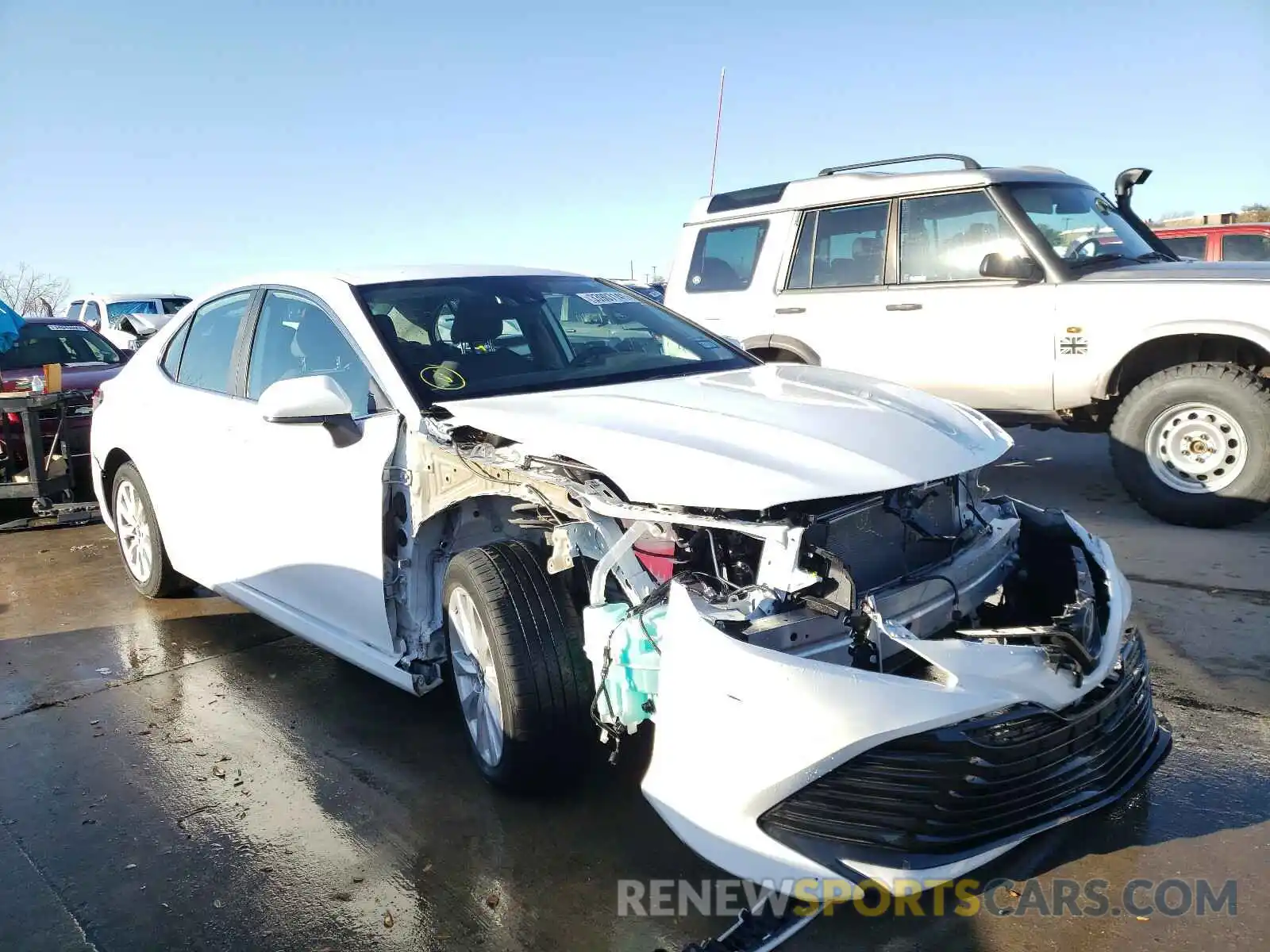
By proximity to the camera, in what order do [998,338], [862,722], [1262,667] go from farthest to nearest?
[998,338] < [1262,667] < [862,722]

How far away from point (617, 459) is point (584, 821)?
1.13 meters

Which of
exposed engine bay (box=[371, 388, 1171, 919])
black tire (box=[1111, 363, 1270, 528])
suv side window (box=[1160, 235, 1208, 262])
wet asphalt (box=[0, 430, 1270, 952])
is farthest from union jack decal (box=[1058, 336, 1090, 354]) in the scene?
suv side window (box=[1160, 235, 1208, 262])

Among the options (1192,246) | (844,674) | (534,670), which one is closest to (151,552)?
(534,670)

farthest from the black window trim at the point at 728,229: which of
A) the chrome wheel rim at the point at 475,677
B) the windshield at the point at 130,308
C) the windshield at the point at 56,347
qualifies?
the windshield at the point at 130,308

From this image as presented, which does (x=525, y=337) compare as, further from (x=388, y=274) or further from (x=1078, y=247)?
(x=1078, y=247)

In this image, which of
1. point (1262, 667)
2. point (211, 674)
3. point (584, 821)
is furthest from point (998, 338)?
point (211, 674)

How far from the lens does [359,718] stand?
3.76m

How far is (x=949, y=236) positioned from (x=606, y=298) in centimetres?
316

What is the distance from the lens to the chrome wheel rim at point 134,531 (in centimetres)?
504

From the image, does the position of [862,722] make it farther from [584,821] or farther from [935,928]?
[584,821]

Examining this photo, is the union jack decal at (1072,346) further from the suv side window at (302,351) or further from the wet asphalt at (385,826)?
the suv side window at (302,351)

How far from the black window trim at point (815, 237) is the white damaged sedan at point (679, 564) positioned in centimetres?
281

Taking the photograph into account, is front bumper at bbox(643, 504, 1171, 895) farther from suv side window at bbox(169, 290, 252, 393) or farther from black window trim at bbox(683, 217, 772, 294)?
black window trim at bbox(683, 217, 772, 294)

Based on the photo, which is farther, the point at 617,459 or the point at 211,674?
the point at 211,674
